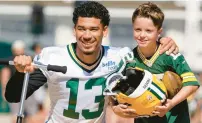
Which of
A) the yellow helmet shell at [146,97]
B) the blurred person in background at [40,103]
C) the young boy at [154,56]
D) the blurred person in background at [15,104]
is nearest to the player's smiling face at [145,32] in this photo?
the young boy at [154,56]

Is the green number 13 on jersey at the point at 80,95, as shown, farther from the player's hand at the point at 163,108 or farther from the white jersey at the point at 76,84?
the player's hand at the point at 163,108

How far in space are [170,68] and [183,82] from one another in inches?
8.6

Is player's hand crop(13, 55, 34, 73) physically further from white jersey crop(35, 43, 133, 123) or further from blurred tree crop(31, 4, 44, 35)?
blurred tree crop(31, 4, 44, 35)

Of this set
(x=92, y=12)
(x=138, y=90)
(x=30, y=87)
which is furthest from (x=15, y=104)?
(x=138, y=90)

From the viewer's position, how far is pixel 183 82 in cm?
638

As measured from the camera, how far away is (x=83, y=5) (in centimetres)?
643

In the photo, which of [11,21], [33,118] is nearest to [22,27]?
[11,21]

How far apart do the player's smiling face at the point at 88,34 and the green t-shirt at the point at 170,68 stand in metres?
0.44

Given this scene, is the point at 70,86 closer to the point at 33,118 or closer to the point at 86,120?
the point at 86,120

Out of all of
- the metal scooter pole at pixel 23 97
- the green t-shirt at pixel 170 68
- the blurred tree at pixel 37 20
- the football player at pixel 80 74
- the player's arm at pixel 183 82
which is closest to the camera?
the metal scooter pole at pixel 23 97

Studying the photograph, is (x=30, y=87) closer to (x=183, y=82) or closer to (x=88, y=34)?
(x=88, y=34)

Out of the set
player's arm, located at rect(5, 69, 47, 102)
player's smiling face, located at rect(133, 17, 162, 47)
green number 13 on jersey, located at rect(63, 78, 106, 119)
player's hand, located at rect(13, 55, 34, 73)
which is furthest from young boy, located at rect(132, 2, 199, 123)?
player's hand, located at rect(13, 55, 34, 73)

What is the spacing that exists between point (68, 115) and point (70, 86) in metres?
0.29

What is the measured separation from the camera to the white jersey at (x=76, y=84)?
6305 millimetres
